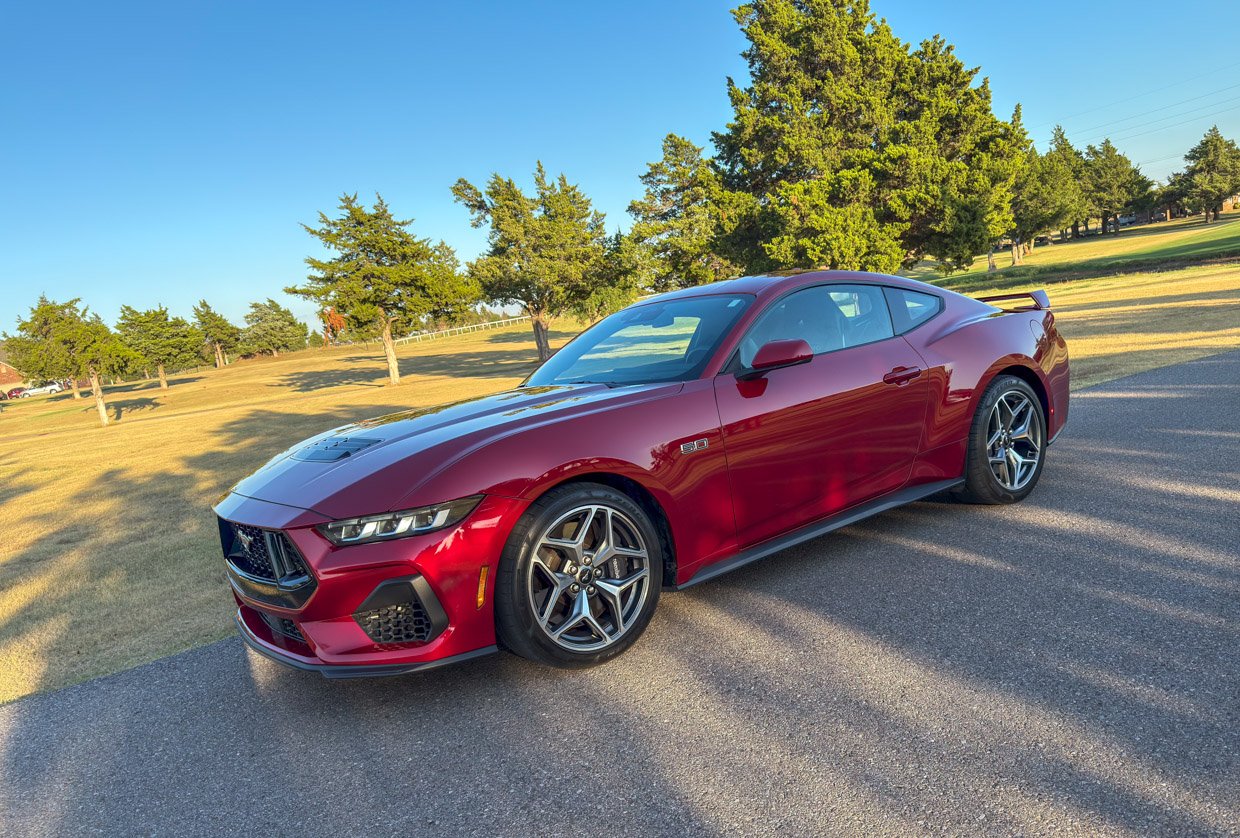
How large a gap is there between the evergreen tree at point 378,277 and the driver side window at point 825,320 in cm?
3109

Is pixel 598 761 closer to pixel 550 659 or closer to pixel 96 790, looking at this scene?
pixel 550 659

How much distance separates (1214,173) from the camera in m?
72.2

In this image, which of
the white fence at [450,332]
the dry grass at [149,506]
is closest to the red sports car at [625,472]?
the dry grass at [149,506]

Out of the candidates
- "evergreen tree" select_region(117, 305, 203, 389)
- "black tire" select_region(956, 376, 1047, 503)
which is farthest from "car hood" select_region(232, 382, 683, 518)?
"evergreen tree" select_region(117, 305, 203, 389)

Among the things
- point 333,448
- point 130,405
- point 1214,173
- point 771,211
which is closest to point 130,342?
point 130,405

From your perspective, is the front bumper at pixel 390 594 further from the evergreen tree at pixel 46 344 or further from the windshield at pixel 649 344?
the evergreen tree at pixel 46 344

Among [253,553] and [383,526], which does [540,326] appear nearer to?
[253,553]

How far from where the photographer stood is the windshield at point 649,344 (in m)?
3.59

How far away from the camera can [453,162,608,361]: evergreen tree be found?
3416cm

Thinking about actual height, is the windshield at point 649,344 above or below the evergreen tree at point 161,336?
below

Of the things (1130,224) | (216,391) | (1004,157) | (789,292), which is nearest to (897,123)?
(1004,157)

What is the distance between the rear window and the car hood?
1615 millimetres

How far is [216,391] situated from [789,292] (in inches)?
1922

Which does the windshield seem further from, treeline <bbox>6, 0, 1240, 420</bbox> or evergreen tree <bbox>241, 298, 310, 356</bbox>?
evergreen tree <bbox>241, 298, 310, 356</bbox>
